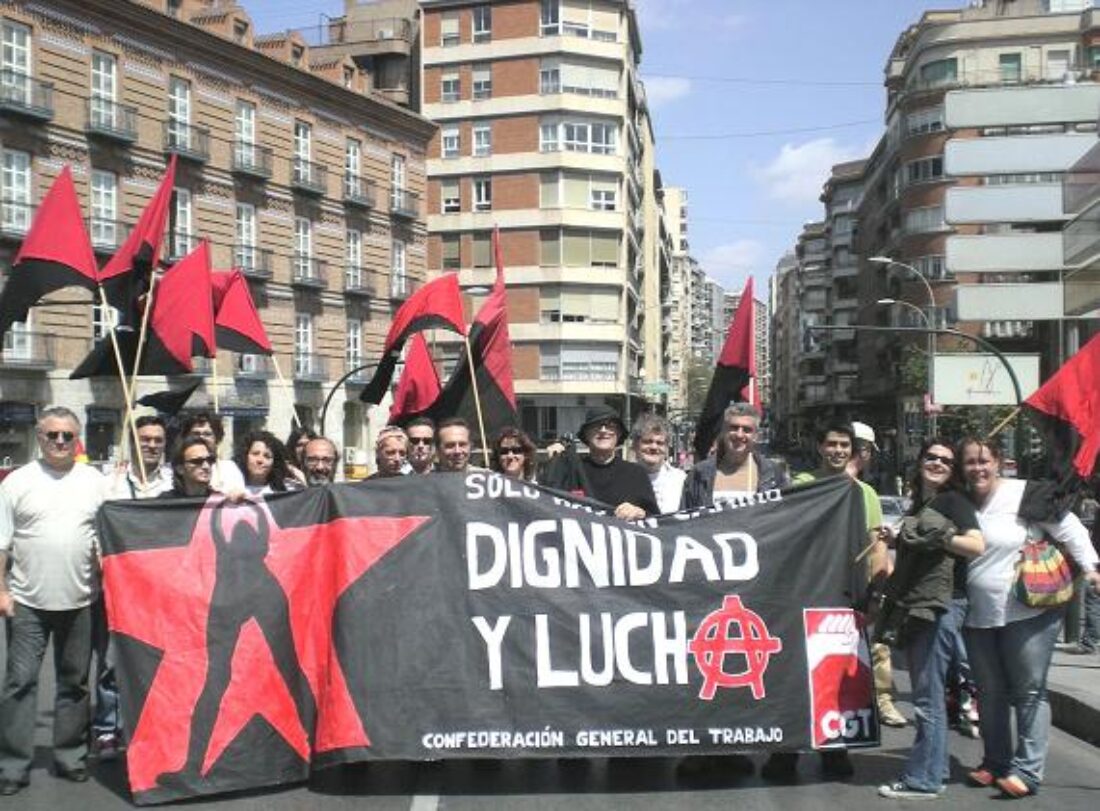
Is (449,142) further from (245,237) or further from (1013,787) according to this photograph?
(1013,787)

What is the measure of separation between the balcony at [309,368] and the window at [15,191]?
12.4m

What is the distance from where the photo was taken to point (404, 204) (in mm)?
50938

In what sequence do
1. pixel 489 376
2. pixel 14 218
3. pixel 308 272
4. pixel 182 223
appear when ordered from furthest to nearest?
pixel 308 272 < pixel 182 223 < pixel 14 218 < pixel 489 376

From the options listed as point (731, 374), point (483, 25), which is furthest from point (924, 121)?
point (731, 374)

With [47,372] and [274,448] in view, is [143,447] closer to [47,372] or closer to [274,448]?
[274,448]

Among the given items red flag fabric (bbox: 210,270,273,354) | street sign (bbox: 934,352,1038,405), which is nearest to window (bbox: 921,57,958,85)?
street sign (bbox: 934,352,1038,405)

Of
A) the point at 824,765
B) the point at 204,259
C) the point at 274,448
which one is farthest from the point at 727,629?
the point at 204,259

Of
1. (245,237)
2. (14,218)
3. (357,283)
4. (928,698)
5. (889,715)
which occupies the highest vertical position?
(245,237)

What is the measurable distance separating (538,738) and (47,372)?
31014mm

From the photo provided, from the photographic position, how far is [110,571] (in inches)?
225

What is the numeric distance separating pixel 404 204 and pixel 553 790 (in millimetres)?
46891

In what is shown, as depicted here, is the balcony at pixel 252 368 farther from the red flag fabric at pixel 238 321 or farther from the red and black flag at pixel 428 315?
the red and black flag at pixel 428 315

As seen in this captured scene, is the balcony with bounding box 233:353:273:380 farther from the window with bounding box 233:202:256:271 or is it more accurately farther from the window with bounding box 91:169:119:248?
the window with bounding box 91:169:119:248

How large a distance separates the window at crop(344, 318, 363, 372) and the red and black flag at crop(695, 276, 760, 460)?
127 feet
